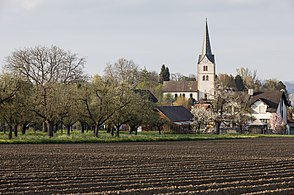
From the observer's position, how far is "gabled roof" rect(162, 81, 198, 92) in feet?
470

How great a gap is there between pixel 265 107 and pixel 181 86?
4506 cm

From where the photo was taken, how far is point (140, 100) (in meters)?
69.1

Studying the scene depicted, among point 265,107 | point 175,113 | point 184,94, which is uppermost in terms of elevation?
point 184,94

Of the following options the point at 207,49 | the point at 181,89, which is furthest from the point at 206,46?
the point at 181,89

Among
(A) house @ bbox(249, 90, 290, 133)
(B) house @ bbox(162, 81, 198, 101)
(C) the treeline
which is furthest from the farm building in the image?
(B) house @ bbox(162, 81, 198, 101)

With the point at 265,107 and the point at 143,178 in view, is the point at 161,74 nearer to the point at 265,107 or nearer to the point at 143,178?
the point at 265,107

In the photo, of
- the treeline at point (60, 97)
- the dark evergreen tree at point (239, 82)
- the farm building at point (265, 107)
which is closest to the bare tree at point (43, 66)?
the treeline at point (60, 97)

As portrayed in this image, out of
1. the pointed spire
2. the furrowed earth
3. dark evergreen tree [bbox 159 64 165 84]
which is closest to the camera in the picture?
the furrowed earth

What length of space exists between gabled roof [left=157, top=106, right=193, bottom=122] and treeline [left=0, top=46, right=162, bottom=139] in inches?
542

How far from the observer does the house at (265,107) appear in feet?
332

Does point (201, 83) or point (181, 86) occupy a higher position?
point (201, 83)

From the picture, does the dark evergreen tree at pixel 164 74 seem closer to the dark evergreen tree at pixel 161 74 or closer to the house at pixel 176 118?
the dark evergreen tree at pixel 161 74

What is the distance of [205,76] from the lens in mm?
140375

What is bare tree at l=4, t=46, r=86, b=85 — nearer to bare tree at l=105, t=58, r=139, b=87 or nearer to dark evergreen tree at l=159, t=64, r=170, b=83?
bare tree at l=105, t=58, r=139, b=87
